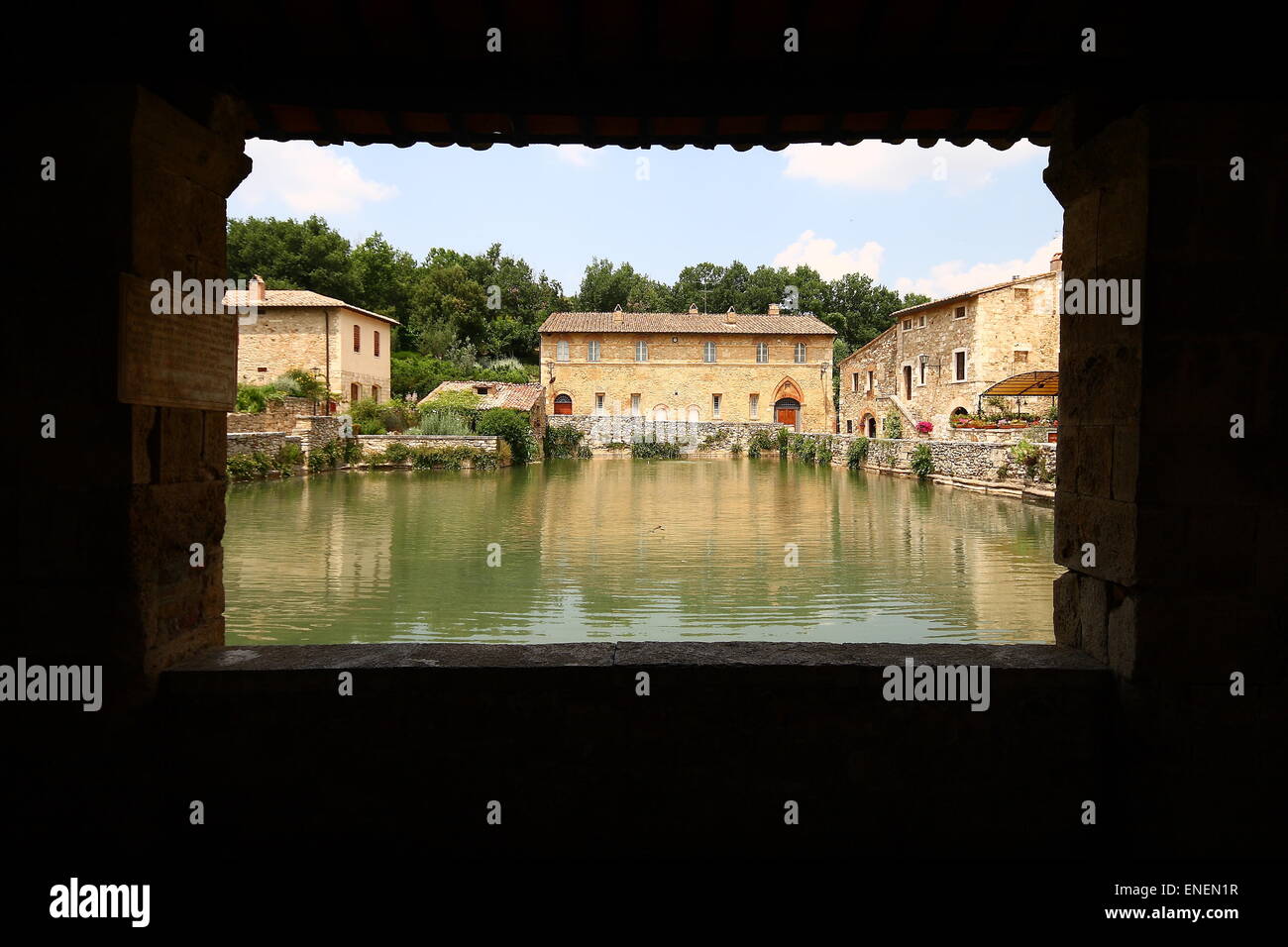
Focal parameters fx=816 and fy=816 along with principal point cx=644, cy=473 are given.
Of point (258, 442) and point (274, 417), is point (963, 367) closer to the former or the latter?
point (274, 417)

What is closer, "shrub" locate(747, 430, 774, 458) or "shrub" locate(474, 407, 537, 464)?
"shrub" locate(474, 407, 537, 464)

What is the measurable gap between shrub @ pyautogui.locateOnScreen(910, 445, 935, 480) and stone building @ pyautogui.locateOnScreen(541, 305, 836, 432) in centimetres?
1672

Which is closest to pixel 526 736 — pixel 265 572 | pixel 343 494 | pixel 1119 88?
pixel 1119 88

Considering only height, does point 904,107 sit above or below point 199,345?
above

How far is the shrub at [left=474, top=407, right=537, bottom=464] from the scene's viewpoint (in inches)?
1134

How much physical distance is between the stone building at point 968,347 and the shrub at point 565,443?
1315 centimetres

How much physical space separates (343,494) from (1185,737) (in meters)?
18.4

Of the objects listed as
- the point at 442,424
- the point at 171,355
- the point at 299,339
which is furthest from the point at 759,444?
the point at 171,355

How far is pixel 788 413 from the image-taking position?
41.9 m

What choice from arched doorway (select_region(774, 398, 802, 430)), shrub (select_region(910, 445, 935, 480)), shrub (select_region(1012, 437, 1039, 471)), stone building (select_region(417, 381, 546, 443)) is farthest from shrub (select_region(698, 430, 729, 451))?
shrub (select_region(1012, 437, 1039, 471))

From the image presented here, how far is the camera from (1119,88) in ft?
9.09

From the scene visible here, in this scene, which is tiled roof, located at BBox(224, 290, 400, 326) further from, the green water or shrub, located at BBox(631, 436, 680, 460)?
the green water
